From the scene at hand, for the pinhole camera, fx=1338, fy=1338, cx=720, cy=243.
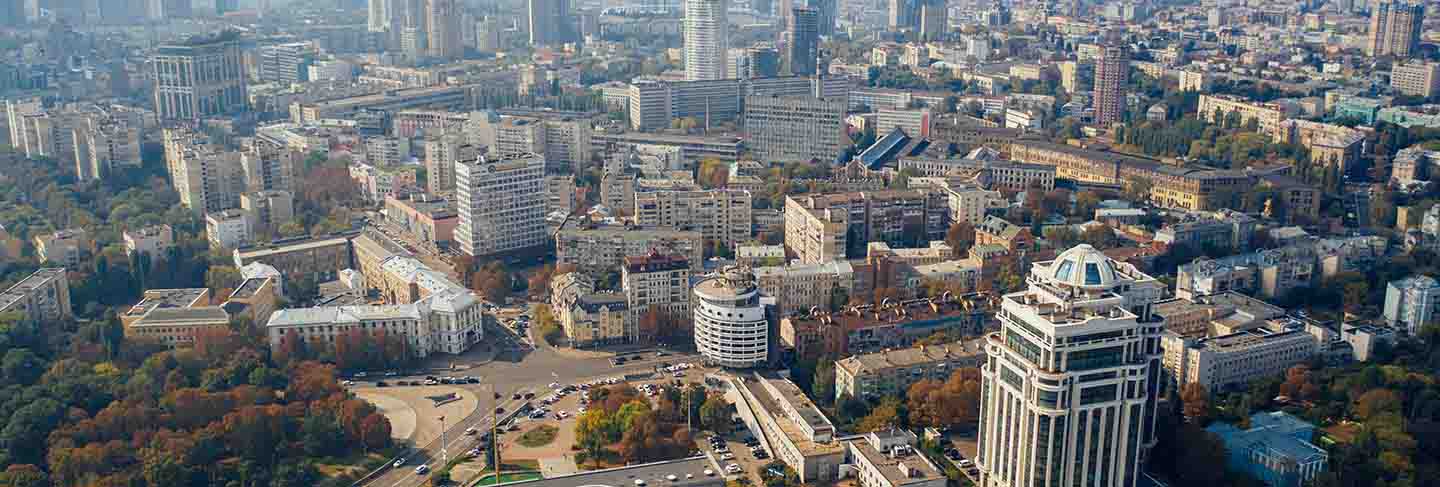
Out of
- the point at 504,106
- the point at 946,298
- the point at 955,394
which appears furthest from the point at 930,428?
the point at 504,106

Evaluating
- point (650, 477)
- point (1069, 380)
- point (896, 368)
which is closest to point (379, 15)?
point (896, 368)

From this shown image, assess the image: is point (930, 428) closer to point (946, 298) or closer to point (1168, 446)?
point (1168, 446)

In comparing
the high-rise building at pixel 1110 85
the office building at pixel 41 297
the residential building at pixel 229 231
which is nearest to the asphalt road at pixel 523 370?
the office building at pixel 41 297

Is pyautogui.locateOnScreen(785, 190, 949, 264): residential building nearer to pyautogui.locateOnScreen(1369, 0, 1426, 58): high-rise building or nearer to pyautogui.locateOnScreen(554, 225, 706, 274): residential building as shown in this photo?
pyautogui.locateOnScreen(554, 225, 706, 274): residential building

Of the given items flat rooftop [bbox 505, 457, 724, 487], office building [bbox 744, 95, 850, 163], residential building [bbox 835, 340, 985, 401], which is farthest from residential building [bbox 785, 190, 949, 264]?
flat rooftop [bbox 505, 457, 724, 487]

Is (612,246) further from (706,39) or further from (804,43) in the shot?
(804,43)
